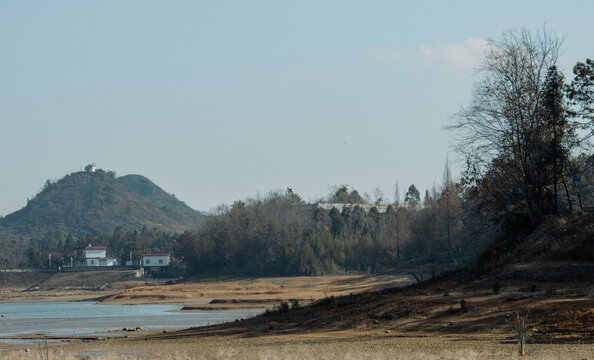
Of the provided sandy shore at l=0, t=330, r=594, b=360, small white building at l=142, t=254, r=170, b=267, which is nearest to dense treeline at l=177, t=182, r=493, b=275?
small white building at l=142, t=254, r=170, b=267

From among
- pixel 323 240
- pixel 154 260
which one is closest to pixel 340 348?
pixel 323 240

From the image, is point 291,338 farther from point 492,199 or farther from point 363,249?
point 363,249

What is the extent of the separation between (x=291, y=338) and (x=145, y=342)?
25.9 feet

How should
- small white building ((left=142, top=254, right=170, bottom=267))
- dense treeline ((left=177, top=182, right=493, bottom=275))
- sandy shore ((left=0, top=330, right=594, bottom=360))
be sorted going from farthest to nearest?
small white building ((left=142, top=254, right=170, bottom=267))
dense treeline ((left=177, top=182, right=493, bottom=275))
sandy shore ((left=0, top=330, right=594, bottom=360))

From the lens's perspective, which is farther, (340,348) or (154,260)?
(154,260)

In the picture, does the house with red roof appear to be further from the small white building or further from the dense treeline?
the dense treeline

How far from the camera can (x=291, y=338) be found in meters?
27.8

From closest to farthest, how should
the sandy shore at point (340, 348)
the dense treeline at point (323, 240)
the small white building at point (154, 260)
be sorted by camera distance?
1. the sandy shore at point (340, 348)
2. the dense treeline at point (323, 240)
3. the small white building at point (154, 260)

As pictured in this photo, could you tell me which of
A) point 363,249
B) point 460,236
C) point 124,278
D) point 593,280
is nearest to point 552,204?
→ point 593,280

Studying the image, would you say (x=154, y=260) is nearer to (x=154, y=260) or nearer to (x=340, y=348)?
(x=154, y=260)

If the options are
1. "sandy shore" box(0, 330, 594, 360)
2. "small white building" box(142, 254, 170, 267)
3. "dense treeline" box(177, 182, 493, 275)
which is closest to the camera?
"sandy shore" box(0, 330, 594, 360)

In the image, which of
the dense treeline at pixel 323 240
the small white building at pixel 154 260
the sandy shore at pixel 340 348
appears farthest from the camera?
the small white building at pixel 154 260

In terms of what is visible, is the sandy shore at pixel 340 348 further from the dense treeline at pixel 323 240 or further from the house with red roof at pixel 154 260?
the house with red roof at pixel 154 260

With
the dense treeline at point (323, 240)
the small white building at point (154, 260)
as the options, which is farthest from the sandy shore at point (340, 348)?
the small white building at point (154, 260)
